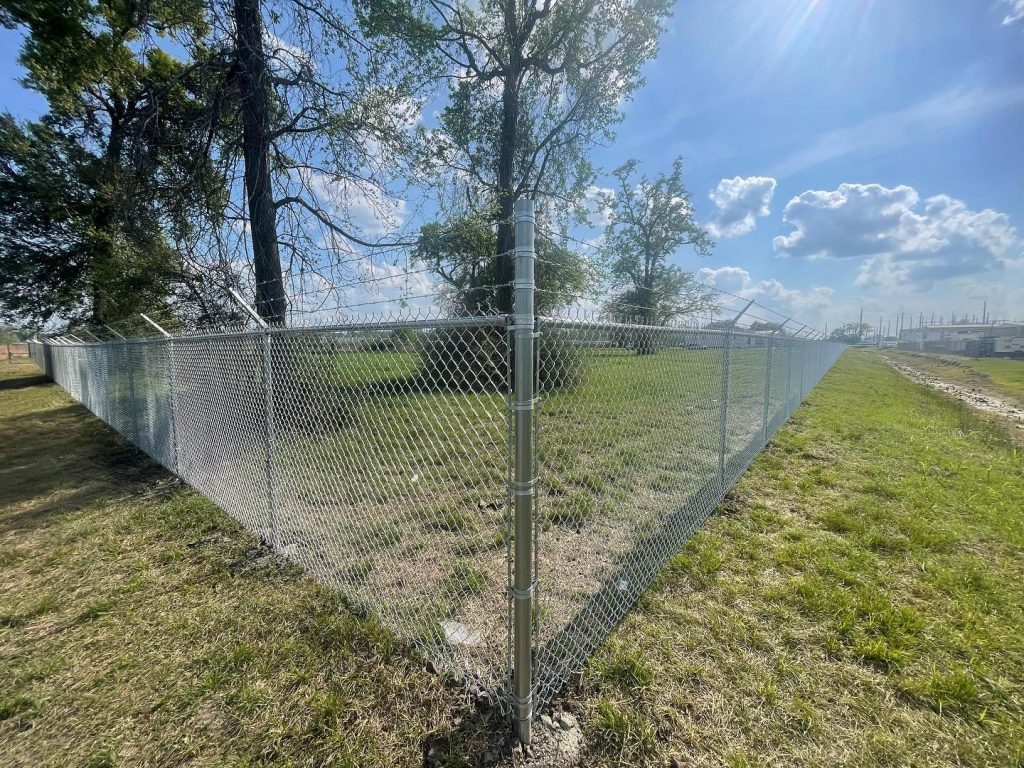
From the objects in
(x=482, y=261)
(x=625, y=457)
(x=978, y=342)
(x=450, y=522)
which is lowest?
(x=450, y=522)

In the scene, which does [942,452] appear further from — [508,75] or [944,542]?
[508,75]

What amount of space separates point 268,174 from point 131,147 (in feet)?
6.67

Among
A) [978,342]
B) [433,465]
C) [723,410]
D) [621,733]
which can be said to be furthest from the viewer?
[978,342]

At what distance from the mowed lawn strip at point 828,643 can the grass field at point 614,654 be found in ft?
0.03

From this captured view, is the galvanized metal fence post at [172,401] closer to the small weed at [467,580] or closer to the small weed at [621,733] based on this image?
the small weed at [467,580]

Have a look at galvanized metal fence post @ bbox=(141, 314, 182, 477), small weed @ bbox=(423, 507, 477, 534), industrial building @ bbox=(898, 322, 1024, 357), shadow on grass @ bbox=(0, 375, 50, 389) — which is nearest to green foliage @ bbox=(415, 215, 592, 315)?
galvanized metal fence post @ bbox=(141, 314, 182, 477)

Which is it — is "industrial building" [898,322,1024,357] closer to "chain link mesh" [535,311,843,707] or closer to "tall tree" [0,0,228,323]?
"chain link mesh" [535,311,843,707]

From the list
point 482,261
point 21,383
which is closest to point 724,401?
point 482,261

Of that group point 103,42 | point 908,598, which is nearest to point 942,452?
point 908,598

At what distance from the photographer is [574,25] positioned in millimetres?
10969

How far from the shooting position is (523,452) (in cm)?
136

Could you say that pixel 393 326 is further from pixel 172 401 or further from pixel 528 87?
pixel 528 87

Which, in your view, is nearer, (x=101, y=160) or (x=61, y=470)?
(x=61, y=470)

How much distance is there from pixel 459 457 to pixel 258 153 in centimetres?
617
